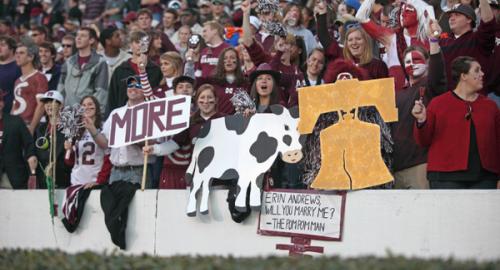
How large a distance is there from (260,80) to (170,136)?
117 cm

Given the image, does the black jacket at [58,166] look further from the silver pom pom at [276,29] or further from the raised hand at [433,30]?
the raised hand at [433,30]

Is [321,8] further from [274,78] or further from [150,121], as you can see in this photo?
[150,121]

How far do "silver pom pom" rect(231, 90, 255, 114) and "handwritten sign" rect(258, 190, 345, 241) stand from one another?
42.7 inches

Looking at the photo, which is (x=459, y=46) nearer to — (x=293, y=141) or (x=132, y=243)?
(x=293, y=141)

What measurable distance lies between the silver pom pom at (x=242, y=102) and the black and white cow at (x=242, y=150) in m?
0.09

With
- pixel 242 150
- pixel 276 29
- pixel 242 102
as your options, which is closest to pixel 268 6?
pixel 276 29

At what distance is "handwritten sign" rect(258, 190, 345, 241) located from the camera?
34.9 feet

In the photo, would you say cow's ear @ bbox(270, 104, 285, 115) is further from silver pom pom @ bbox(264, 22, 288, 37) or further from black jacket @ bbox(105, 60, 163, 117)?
black jacket @ bbox(105, 60, 163, 117)

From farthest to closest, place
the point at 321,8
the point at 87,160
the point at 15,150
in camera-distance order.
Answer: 1. the point at 15,150
2. the point at 87,160
3. the point at 321,8

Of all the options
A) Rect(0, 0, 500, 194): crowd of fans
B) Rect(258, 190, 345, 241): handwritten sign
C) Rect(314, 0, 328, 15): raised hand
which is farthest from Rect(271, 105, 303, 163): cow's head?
Rect(314, 0, 328, 15): raised hand

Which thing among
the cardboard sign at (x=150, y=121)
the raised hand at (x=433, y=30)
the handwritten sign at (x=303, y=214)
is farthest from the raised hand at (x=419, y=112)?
the cardboard sign at (x=150, y=121)

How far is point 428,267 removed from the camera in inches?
253

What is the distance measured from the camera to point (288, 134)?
37.6 ft

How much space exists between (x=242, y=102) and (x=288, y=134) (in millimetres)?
750
